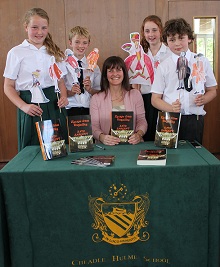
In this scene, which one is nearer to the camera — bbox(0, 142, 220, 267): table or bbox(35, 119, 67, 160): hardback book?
bbox(0, 142, 220, 267): table

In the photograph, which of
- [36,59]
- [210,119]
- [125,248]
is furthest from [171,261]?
[210,119]

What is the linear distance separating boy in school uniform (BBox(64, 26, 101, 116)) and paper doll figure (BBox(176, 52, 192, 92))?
77cm

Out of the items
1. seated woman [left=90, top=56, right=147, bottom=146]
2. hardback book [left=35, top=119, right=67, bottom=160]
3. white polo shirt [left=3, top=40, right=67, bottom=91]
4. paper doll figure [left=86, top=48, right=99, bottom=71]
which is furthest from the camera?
paper doll figure [left=86, top=48, right=99, bottom=71]

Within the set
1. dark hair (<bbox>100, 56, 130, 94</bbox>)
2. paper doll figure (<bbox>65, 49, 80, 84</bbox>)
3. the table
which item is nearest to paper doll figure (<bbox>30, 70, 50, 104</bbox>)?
paper doll figure (<bbox>65, 49, 80, 84</bbox>)

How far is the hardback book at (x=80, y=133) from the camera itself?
6.01 ft

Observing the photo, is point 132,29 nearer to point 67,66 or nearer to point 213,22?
point 213,22

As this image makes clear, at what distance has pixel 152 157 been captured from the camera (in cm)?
161

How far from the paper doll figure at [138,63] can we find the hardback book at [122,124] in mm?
705

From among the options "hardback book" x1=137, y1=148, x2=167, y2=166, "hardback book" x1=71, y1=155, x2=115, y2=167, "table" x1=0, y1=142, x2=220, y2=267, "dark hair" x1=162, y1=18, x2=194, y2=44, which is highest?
"dark hair" x1=162, y1=18, x2=194, y2=44

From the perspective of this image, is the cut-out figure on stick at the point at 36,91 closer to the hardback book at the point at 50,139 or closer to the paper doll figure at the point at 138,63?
the hardback book at the point at 50,139

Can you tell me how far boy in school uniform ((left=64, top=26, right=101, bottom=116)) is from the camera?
8.14 feet

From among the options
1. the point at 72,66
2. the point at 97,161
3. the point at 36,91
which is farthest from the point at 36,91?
the point at 97,161

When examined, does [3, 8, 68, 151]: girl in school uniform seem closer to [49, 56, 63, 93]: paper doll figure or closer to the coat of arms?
[49, 56, 63, 93]: paper doll figure

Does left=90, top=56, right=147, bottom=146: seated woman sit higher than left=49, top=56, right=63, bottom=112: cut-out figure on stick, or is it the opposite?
left=49, top=56, right=63, bottom=112: cut-out figure on stick
